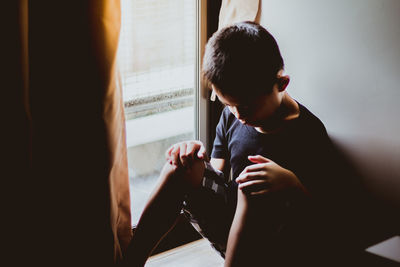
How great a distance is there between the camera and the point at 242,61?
0.99m

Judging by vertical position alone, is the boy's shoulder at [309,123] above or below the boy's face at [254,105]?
below

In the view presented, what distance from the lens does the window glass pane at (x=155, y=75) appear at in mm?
1353

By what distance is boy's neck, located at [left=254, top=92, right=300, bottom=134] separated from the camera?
1.14m

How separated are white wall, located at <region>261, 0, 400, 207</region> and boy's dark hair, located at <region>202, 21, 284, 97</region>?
21 centimetres

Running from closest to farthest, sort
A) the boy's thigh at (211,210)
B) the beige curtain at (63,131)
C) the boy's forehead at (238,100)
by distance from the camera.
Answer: the beige curtain at (63,131)
the boy's forehead at (238,100)
the boy's thigh at (211,210)

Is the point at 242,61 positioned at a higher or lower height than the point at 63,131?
higher

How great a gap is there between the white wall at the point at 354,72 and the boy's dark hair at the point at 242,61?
0.21m

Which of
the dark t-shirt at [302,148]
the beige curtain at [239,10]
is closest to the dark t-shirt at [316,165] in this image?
the dark t-shirt at [302,148]

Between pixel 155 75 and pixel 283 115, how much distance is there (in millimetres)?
508

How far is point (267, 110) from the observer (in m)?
1.08

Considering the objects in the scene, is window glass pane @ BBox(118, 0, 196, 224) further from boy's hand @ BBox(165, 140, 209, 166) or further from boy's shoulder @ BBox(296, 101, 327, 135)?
boy's shoulder @ BBox(296, 101, 327, 135)

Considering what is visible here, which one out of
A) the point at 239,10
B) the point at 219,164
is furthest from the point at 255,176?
the point at 239,10

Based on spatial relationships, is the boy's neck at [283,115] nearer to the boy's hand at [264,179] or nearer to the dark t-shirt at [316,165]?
the dark t-shirt at [316,165]

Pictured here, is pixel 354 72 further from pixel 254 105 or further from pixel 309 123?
pixel 254 105
